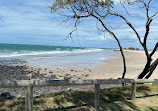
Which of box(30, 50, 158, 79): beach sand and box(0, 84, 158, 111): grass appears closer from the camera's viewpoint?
box(0, 84, 158, 111): grass

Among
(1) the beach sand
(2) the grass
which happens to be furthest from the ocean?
(2) the grass

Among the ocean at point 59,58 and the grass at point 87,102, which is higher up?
the grass at point 87,102

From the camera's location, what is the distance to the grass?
4488 millimetres

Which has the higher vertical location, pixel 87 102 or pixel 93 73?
pixel 87 102

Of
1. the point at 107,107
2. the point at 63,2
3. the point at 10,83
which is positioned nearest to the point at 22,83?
the point at 10,83

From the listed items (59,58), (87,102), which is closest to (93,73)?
(87,102)

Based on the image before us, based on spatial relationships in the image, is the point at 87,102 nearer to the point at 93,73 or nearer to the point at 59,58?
the point at 93,73

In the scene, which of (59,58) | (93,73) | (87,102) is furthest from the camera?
(59,58)

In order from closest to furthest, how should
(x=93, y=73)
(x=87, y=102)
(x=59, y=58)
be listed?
(x=87, y=102) → (x=93, y=73) → (x=59, y=58)

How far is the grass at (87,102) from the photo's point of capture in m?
4.49

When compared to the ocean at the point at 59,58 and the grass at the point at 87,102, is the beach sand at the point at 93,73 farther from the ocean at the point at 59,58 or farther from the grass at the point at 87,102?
the grass at the point at 87,102

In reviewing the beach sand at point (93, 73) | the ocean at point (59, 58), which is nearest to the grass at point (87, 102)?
the beach sand at point (93, 73)

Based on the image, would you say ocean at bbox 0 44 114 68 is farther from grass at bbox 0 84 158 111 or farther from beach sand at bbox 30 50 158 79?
grass at bbox 0 84 158 111

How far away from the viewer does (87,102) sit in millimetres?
4988
